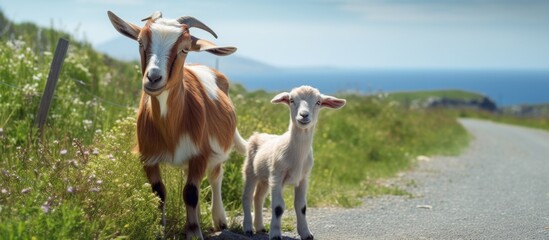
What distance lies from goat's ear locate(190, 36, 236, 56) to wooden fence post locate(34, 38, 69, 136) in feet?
12.9

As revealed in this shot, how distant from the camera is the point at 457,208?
11.1 metres

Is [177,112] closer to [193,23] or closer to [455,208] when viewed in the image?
[193,23]

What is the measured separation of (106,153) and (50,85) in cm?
295

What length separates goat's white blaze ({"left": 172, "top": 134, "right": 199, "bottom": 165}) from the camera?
279 inches

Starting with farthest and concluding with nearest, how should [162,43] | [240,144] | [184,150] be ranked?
[240,144] < [184,150] < [162,43]

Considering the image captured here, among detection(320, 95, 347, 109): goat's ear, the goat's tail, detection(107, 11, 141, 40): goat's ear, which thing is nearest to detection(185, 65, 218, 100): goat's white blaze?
the goat's tail

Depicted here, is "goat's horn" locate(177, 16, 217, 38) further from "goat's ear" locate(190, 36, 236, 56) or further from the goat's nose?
the goat's nose

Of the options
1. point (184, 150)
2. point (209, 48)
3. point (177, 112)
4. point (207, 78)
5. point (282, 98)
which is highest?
point (209, 48)

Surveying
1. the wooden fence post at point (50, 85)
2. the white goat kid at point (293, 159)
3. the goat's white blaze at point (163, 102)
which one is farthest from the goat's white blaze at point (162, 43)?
the wooden fence post at point (50, 85)

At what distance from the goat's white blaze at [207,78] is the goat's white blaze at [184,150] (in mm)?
915

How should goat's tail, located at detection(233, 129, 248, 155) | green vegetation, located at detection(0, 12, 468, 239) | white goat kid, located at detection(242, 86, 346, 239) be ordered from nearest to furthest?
green vegetation, located at detection(0, 12, 468, 239), white goat kid, located at detection(242, 86, 346, 239), goat's tail, located at detection(233, 129, 248, 155)

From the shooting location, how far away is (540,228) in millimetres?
9156

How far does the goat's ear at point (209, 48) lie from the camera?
6.89 metres

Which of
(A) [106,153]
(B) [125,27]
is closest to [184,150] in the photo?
(A) [106,153]
